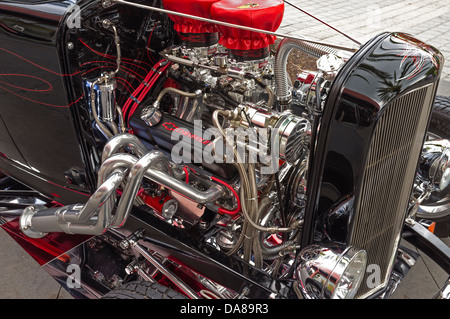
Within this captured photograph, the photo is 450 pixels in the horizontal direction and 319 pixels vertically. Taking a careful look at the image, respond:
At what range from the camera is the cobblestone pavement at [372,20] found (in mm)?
5055

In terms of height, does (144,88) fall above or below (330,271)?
above

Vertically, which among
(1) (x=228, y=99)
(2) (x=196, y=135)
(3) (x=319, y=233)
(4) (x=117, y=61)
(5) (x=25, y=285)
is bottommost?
(5) (x=25, y=285)

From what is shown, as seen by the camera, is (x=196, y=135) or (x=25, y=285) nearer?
(x=196, y=135)

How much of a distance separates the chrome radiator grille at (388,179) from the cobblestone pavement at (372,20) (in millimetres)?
3320

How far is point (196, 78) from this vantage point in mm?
1832

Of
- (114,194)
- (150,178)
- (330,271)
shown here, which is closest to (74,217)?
(114,194)

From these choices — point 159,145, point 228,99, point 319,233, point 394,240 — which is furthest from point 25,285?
point 394,240

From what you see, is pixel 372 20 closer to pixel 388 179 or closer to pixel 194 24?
pixel 194 24

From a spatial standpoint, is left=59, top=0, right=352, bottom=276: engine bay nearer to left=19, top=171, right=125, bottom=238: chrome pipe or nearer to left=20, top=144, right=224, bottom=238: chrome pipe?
left=20, top=144, right=224, bottom=238: chrome pipe

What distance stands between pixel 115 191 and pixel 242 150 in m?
0.43

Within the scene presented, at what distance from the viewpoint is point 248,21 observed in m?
1.53

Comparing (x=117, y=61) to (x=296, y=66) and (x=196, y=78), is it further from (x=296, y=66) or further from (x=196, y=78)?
(x=296, y=66)

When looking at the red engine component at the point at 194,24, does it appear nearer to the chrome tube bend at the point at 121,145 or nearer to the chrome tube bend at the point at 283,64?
the chrome tube bend at the point at 283,64
